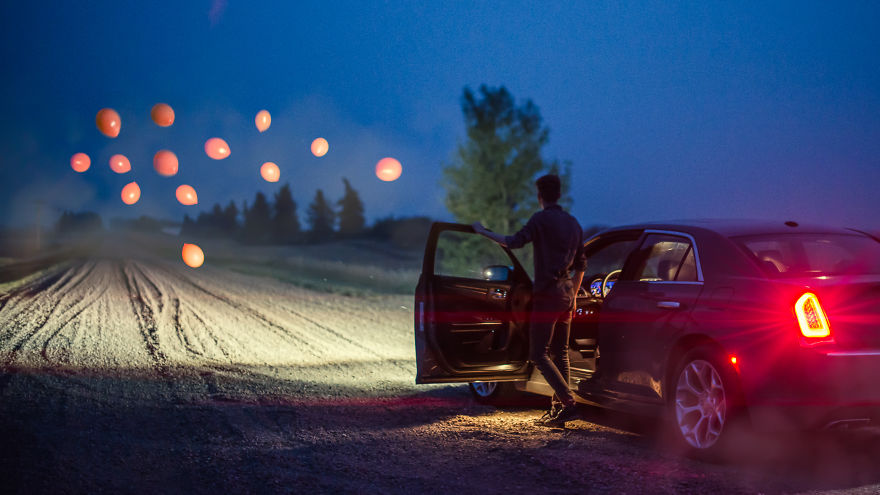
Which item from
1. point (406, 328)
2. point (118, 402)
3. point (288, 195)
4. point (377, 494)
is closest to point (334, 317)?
point (406, 328)

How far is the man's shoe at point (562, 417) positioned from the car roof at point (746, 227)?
168 cm

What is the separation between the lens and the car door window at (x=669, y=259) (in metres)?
5.50

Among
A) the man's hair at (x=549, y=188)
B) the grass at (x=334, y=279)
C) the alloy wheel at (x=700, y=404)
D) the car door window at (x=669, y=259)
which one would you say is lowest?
the grass at (x=334, y=279)

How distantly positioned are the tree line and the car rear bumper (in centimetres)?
8577

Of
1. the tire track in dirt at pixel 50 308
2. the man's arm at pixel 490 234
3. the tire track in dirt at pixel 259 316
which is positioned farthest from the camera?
the tire track in dirt at pixel 259 316

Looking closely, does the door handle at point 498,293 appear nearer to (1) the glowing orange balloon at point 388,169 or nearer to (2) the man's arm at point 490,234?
(2) the man's arm at point 490,234

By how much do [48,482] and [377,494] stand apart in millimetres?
1980

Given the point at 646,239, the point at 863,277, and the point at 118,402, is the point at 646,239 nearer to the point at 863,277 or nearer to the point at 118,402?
the point at 863,277

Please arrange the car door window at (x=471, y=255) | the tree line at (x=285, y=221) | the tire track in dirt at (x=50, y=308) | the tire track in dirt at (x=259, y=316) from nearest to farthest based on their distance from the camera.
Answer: the tire track in dirt at (x=50, y=308) < the tire track in dirt at (x=259, y=316) < the car door window at (x=471, y=255) < the tree line at (x=285, y=221)

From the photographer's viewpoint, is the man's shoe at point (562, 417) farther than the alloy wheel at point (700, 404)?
Yes

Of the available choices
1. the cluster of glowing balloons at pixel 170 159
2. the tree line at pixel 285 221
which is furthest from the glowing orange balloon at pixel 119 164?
the tree line at pixel 285 221

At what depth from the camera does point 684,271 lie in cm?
552

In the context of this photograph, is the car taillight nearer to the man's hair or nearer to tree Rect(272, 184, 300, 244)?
the man's hair

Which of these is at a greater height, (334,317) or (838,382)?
(838,382)
